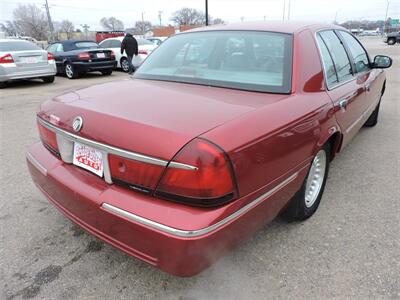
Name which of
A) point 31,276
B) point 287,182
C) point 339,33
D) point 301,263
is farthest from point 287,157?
point 339,33

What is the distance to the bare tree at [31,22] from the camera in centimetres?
6500

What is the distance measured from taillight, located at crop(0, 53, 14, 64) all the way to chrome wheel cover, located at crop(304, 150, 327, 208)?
926 cm

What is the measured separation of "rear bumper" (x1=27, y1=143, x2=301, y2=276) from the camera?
1.61 meters

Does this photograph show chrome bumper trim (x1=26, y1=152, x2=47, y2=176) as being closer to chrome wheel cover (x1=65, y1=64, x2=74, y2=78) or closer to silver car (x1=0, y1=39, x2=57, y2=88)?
silver car (x1=0, y1=39, x2=57, y2=88)

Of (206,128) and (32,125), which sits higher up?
(206,128)

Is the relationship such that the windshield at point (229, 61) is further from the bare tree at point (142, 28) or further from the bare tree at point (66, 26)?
the bare tree at point (66, 26)

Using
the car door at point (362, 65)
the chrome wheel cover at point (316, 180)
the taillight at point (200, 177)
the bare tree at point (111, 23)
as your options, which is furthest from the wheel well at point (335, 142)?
the bare tree at point (111, 23)

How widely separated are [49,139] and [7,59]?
8396mm

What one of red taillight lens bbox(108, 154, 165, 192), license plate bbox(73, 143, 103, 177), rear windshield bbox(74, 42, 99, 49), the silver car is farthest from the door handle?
rear windshield bbox(74, 42, 99, 49)

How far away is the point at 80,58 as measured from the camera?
11477 mm

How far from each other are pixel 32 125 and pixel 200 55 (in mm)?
4183

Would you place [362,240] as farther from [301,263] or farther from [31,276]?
[31,276]

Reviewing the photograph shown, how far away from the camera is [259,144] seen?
5.90 ft

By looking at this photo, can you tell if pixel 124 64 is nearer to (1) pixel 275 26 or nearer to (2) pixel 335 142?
(1) pixel 275 26
